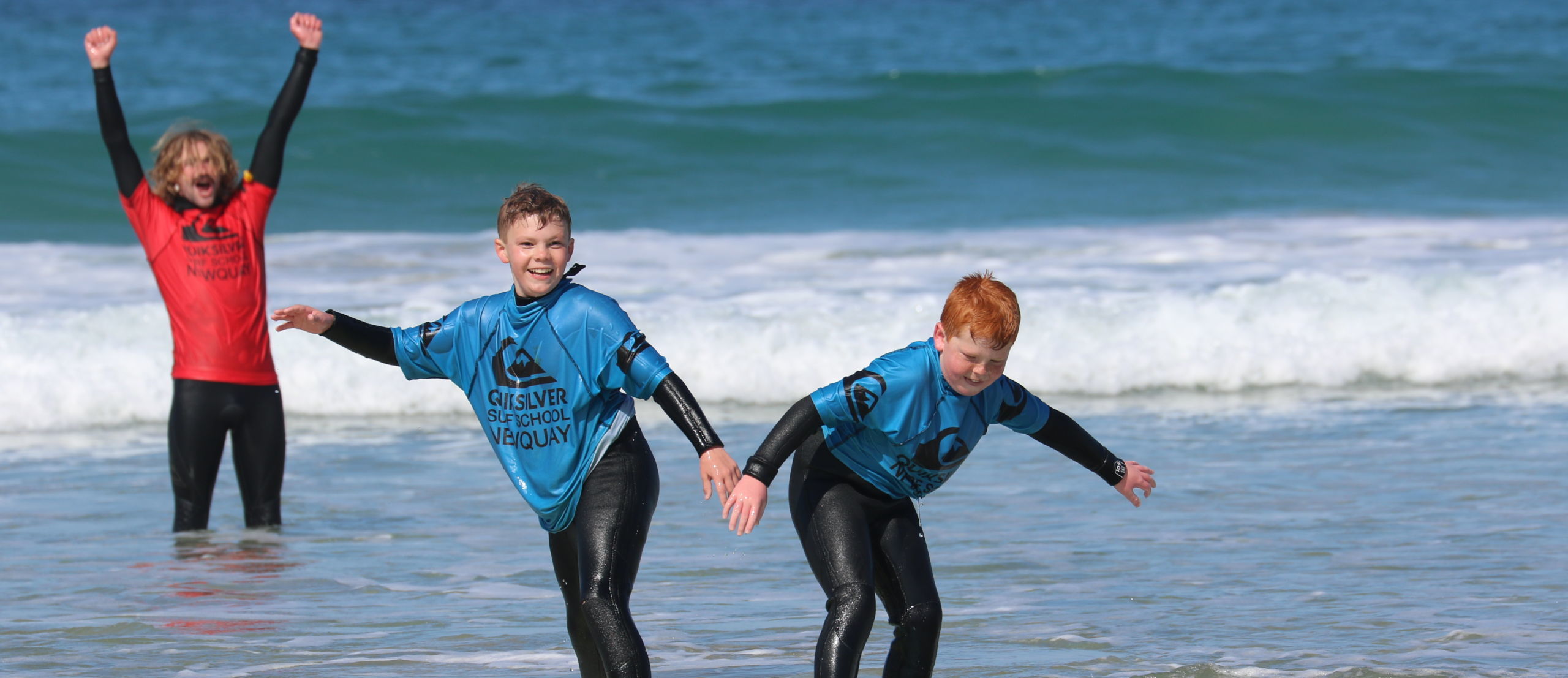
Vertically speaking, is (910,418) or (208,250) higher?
(208,250)

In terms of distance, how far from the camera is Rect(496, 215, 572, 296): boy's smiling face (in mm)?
3963

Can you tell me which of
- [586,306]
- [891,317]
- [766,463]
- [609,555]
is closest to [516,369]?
[586,306]

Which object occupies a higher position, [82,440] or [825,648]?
[82,440]

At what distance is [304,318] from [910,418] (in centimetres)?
147

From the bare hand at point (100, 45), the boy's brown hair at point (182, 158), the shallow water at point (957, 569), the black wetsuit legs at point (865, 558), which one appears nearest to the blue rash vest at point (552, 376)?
the black wetsuit legs at point (865, 558)

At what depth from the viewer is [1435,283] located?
1159cm

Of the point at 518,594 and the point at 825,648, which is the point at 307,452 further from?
the point at 825,648

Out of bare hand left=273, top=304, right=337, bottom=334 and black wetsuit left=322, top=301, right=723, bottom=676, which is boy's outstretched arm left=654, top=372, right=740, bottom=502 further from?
bare hand left=273, top=304, right=337, bottom=334

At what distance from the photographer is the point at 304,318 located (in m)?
4.04

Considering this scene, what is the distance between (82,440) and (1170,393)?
Result: 20.3 feet

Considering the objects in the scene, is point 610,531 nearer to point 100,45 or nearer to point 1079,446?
point 1079,446

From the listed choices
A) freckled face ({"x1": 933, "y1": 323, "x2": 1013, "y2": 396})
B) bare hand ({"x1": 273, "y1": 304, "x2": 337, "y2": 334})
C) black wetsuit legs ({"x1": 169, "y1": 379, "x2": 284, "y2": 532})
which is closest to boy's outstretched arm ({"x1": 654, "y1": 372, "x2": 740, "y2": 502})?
freckled face ({"x1": 933, "y1": 323, "x2": 1013, "y2": 396})

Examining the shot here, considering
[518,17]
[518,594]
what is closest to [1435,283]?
[518,594]

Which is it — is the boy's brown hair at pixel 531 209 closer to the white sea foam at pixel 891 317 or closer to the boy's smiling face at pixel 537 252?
the boy's smiling face at pixel 537 252
